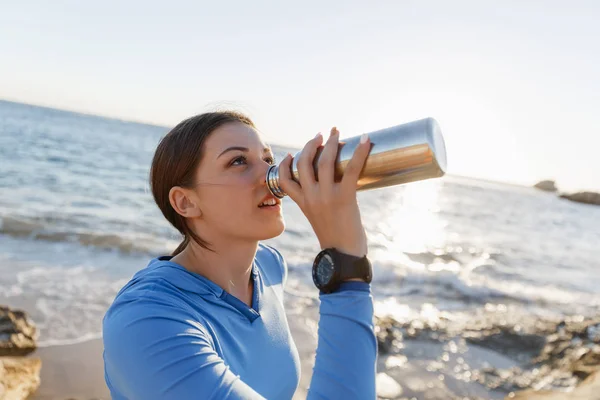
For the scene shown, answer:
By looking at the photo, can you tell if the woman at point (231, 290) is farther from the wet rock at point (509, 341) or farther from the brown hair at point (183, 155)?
the wet rock at point (509, 341)

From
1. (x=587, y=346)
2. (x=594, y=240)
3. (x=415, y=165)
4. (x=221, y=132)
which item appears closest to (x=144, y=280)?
(x=221, y=132)

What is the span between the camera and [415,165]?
1.32 meters

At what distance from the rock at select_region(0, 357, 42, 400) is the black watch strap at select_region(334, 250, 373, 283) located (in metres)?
3.58

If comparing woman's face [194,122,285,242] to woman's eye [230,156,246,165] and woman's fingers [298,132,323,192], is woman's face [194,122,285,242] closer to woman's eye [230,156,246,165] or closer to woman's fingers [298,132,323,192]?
woman's eye [230,156,246,165]

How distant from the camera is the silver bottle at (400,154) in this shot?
1287 mm

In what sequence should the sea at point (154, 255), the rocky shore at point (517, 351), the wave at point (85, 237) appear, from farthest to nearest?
the wave at point (85, 237) → the sea at point (154, 255) → the rocky shore at point (517, 351)

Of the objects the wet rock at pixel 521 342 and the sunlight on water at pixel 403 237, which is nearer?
the wet rock at pixel 521 342

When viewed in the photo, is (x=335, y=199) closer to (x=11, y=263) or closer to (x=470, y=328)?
(x=470, y=328)

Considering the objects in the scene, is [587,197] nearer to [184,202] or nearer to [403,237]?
[403,237]

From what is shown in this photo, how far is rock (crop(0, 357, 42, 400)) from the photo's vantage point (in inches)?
148

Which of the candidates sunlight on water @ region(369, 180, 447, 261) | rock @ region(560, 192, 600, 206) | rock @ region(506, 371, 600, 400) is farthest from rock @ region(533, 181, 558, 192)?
rock @ region(506, 371, 600, 400)

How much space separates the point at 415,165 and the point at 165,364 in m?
0.85

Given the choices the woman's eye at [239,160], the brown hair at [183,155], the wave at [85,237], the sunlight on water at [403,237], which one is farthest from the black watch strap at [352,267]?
the sunlight on water at [403,237]

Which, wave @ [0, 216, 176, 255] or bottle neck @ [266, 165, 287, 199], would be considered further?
wave @ [0, 216, 176, 255]
